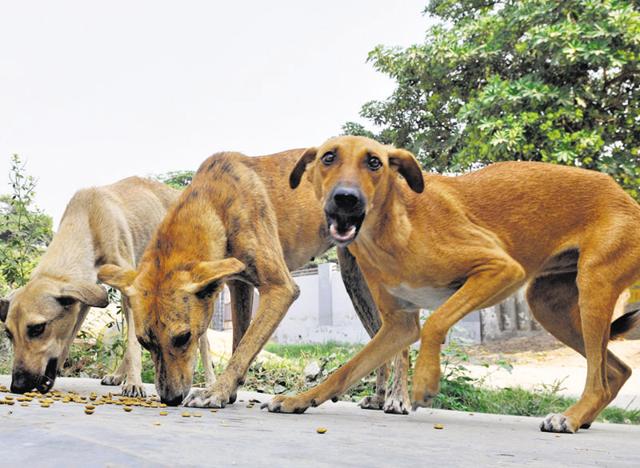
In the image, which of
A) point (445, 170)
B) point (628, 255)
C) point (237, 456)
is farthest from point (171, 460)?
point (445, 170)

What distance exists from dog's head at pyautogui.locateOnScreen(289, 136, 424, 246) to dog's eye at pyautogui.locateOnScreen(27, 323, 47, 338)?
232cm

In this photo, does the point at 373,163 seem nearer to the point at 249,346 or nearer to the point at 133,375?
the point at 249,346

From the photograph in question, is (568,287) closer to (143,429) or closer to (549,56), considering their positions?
(143,429)

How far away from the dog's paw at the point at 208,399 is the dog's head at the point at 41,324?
1.30 m

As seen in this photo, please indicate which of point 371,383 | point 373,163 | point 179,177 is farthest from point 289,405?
point 179,177

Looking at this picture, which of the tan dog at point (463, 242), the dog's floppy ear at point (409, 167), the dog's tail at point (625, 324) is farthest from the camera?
the dog's tail at point (625, 324)

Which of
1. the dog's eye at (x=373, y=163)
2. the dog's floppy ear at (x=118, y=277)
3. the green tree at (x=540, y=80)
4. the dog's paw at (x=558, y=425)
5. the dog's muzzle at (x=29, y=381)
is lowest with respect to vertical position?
the dog's paw at (x=558, y=425)

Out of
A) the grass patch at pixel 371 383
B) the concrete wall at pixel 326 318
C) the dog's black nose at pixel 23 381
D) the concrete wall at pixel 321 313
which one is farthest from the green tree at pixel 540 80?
the dog's black nose at pixel 23 381

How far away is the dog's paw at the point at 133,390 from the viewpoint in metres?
5.58

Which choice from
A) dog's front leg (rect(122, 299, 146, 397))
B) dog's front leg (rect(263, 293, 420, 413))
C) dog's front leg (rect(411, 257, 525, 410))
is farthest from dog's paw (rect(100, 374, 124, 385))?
dog's front leg (rect(411, 257, 525, 410))

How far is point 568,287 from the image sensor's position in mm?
4816

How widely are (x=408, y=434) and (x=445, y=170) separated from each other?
15.6 metres

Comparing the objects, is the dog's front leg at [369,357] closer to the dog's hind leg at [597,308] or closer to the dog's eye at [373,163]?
the dog's eye at [373,163]

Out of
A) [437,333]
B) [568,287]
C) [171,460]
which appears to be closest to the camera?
[171,460]
